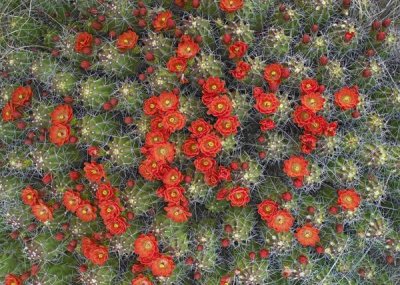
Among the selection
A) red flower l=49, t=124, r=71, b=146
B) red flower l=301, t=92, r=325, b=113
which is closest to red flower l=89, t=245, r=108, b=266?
red flower l=49, t=124, r=71, b=146

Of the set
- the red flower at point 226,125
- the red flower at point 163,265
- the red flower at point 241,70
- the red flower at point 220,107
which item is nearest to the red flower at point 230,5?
the red flower at point 241,70

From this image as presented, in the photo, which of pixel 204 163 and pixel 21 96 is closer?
pixel 204 163

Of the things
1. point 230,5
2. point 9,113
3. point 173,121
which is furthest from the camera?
point 9,113

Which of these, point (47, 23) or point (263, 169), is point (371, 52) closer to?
point (263, 169)

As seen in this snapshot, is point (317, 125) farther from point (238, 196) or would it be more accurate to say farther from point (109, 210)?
point (109, 210)

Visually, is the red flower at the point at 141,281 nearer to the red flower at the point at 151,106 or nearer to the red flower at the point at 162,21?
the red flower at the point at 151,106

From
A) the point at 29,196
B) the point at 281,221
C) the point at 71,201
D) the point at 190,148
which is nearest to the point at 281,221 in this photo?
the point at 281,221

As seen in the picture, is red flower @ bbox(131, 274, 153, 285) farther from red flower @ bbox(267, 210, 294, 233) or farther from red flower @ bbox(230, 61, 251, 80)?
red flower @ bbox(230, 61, 251, 80)
